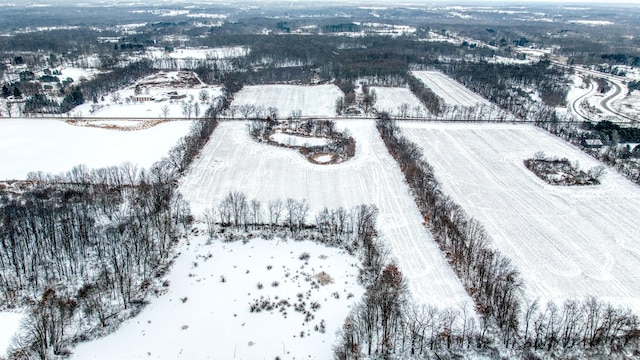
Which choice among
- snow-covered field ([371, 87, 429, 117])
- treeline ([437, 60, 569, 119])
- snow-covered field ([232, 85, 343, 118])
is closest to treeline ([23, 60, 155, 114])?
snow-covered field ([232, 85, 343, 118])

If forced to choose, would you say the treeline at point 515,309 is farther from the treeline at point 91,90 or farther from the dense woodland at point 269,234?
the treeline at point 91,90

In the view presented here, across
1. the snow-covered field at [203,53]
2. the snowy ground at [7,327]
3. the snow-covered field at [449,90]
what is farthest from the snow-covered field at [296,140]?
the snow-covered field at [203,53]

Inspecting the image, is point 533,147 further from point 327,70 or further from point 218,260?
point 327,70

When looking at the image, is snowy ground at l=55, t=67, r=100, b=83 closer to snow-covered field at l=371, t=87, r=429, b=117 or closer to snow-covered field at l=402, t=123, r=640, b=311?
snow-covered field at l=371, t=87, r=429, b=117

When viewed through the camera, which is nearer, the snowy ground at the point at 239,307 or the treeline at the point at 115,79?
the snowy ground at the point at 239,307

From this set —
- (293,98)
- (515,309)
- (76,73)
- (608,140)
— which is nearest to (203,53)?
(76,73)

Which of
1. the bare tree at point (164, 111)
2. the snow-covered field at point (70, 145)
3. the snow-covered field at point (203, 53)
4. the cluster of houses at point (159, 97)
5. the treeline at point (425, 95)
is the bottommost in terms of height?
the snow-covered field at point (70, 145)
